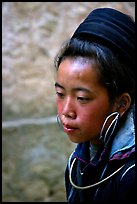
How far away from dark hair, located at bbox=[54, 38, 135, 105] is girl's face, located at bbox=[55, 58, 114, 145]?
21mm

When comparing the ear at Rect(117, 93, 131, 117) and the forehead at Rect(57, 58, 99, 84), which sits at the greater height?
the forehead at Rect(57, 58, 99, 84)

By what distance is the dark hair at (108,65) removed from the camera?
138 cm

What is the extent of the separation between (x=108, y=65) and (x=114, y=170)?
36 cm

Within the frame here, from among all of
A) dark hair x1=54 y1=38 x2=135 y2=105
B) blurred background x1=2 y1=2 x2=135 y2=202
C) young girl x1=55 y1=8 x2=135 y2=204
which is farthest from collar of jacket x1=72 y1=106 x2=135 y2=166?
blurred background x1=2 y1=2 x2=135 y2=202

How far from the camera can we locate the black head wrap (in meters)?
1.40

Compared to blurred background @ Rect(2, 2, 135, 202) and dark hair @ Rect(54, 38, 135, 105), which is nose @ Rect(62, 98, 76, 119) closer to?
dark hair @ Rect(54, 38, 135, 105)

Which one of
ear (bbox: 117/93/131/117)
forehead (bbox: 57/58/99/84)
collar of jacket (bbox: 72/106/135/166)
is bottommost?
collar of jacket (bbox: 72/106/135/166)

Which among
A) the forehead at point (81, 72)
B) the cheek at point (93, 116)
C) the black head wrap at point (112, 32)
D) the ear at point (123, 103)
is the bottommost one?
the cheek at point (93, 116)

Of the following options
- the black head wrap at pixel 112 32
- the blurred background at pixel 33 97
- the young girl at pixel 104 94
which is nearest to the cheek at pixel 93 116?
the young girl at pixel 104 94

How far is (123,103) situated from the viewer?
57.2 inches

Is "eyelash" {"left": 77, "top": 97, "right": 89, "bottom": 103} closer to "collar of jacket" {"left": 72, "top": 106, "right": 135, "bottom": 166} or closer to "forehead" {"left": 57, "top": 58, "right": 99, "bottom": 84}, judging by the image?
"forehead" {"left": 57, "top": 58, "right": 99, "bottom": 84}

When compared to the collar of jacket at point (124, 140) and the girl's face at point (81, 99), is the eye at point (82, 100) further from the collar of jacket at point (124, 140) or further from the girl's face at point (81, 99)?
the collar of jacket at point (124, 140)

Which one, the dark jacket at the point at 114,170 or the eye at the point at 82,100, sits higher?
the eye at the point at 82,100

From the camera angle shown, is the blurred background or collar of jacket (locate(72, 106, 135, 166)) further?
the blurred background
